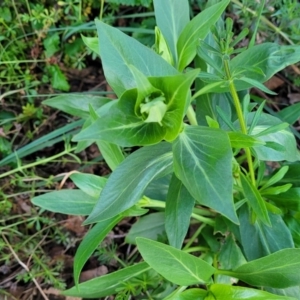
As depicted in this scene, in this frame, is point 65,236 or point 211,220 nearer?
point 211,220

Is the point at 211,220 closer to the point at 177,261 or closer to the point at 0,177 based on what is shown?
the point at 177,261

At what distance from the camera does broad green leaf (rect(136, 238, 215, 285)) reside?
2.28 ft

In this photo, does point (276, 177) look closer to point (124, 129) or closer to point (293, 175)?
point (293, 175)

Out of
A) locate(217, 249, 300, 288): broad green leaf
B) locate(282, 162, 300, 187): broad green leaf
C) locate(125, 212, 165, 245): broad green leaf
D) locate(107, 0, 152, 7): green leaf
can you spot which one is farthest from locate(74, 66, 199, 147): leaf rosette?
locate(107, 0, 152, 7): green leaf

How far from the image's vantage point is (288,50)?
0.77m

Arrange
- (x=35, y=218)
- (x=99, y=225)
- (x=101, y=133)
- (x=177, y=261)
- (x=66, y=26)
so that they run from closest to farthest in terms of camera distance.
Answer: (x=101, y=133) → (x=177, y=261) → (x=99, y=225) → (x=35, y=218) → (x=66, y=26)

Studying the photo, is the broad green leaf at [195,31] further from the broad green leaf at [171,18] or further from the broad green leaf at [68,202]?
the broad green leaf at [68,202]

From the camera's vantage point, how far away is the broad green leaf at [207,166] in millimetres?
598

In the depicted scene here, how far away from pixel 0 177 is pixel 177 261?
2.23 feet

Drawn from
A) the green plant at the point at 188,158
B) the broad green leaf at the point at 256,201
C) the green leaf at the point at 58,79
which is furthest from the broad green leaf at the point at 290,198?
the green leaf at the point at 58,79

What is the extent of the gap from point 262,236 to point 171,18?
431mm

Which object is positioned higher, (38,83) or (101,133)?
(101,133)

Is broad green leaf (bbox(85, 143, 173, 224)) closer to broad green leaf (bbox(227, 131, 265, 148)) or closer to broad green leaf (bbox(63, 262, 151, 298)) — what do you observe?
broad green leaf (bbox(227, 131, 265, 148))

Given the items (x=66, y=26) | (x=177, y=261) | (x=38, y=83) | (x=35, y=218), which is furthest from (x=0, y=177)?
(x=177, y=261)
